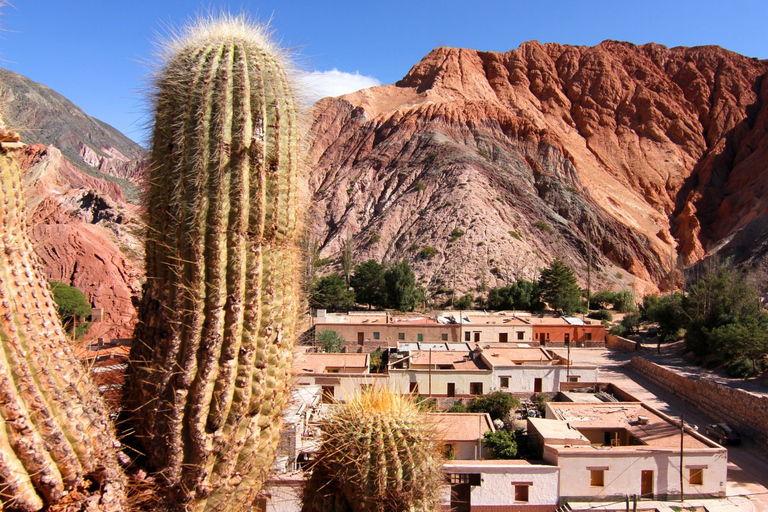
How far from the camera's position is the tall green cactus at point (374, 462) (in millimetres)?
3547

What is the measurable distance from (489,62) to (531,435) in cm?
8189

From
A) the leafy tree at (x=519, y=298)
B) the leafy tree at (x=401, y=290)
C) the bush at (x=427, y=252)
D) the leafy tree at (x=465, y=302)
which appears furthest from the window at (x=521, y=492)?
the bush at (x=427, y=252)

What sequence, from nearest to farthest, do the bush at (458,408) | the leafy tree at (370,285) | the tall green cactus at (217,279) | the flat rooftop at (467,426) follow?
the tall green cactus at (217,279) → the flat rooftop at (467,426) → the bush at (458,408) → the leafy tree at (370,285)

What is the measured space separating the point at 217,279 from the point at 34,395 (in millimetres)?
920

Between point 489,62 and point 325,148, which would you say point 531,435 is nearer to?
point 325,148

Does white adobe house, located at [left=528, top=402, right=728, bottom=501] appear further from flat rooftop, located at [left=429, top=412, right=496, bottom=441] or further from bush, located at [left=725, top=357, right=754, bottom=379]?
bush, located at [left=725, top=357, right=754, bottom=379]

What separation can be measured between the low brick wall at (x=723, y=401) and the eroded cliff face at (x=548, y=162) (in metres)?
23.2

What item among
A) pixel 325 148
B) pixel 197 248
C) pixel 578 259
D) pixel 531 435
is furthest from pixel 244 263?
pixel 325 148

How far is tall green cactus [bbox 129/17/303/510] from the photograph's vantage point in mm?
2600

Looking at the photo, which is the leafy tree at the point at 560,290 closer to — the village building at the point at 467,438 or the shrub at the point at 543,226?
the shrub at the point at 543,226

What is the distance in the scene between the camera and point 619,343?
32.4 m

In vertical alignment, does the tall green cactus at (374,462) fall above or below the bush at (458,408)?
above

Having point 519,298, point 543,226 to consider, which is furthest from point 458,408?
point 543,226

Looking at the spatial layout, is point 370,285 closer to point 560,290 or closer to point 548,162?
point 560,290
